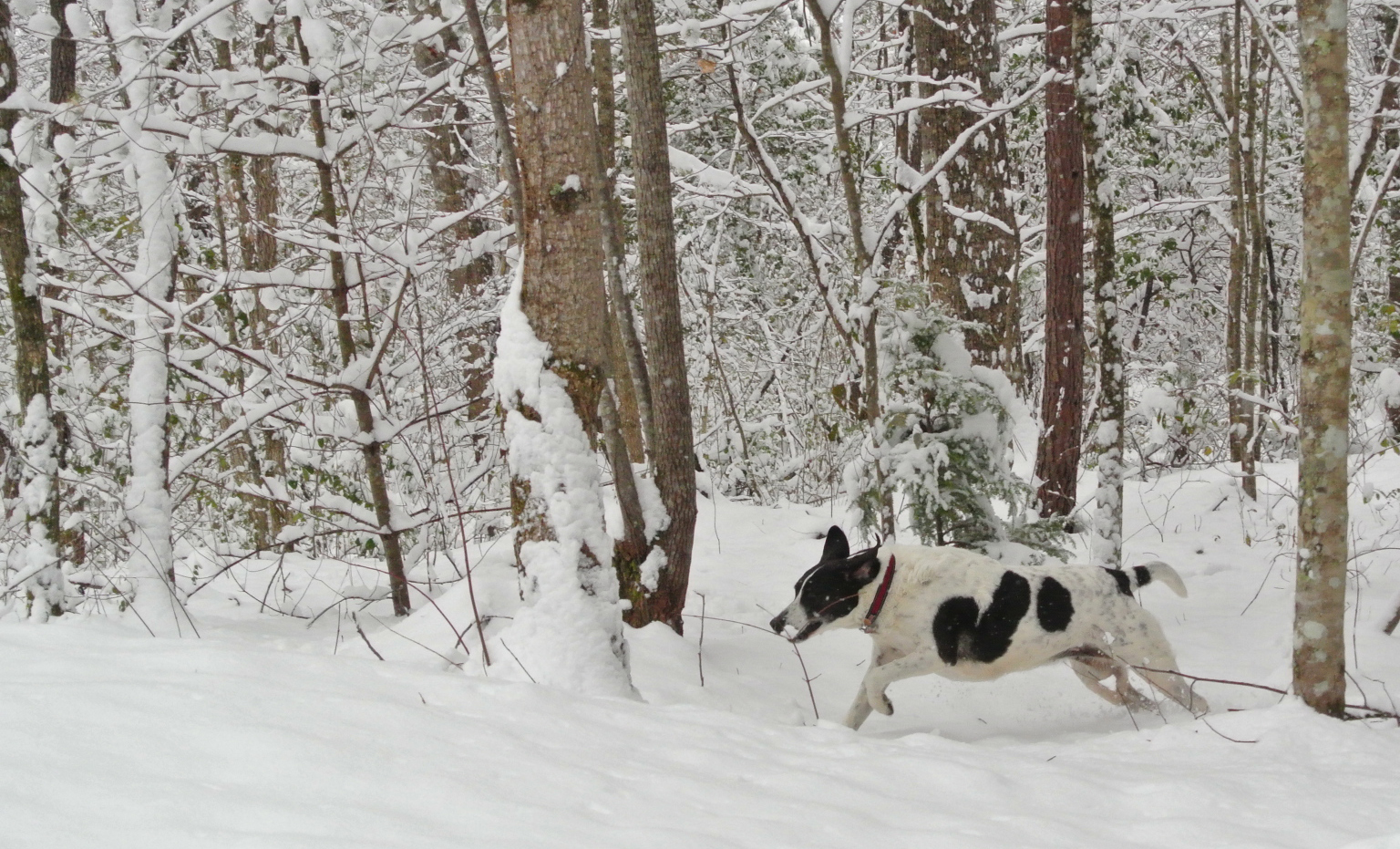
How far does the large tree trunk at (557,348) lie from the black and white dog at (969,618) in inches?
55.8

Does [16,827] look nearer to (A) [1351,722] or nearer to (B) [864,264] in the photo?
(A) [1351,722]

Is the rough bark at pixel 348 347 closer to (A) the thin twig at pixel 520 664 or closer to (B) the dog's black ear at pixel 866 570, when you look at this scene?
(A) the thin twig at pixel 520 664

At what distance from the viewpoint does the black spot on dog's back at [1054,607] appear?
17.0 feet

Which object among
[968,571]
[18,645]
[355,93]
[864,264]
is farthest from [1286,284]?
[18,645]

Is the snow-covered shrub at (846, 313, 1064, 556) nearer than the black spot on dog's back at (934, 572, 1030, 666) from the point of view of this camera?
No

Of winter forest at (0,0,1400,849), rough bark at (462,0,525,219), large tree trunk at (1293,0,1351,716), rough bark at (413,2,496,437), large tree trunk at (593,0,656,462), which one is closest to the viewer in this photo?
winter forest at (0,0,1400,849)

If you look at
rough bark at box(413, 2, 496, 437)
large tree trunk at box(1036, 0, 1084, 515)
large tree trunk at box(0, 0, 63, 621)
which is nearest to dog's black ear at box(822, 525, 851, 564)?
large tree trunk at box(1036, 0, 1084, 515)

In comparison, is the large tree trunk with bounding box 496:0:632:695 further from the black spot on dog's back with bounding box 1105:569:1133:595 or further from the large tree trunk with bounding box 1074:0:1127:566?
the large tree trunk with bounding box 1074:0:1127:566

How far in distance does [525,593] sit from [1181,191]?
50.9ft

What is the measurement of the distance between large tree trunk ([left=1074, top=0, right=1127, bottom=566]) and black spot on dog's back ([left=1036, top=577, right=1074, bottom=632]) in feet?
7.62

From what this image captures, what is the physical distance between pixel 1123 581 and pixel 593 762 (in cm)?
381

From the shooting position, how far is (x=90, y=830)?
1.76m

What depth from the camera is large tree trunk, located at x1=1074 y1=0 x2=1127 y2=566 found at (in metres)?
7.15

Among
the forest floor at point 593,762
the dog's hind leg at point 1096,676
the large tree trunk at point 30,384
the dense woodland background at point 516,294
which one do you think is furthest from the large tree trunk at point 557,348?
the large tree trunk at point 30,384
